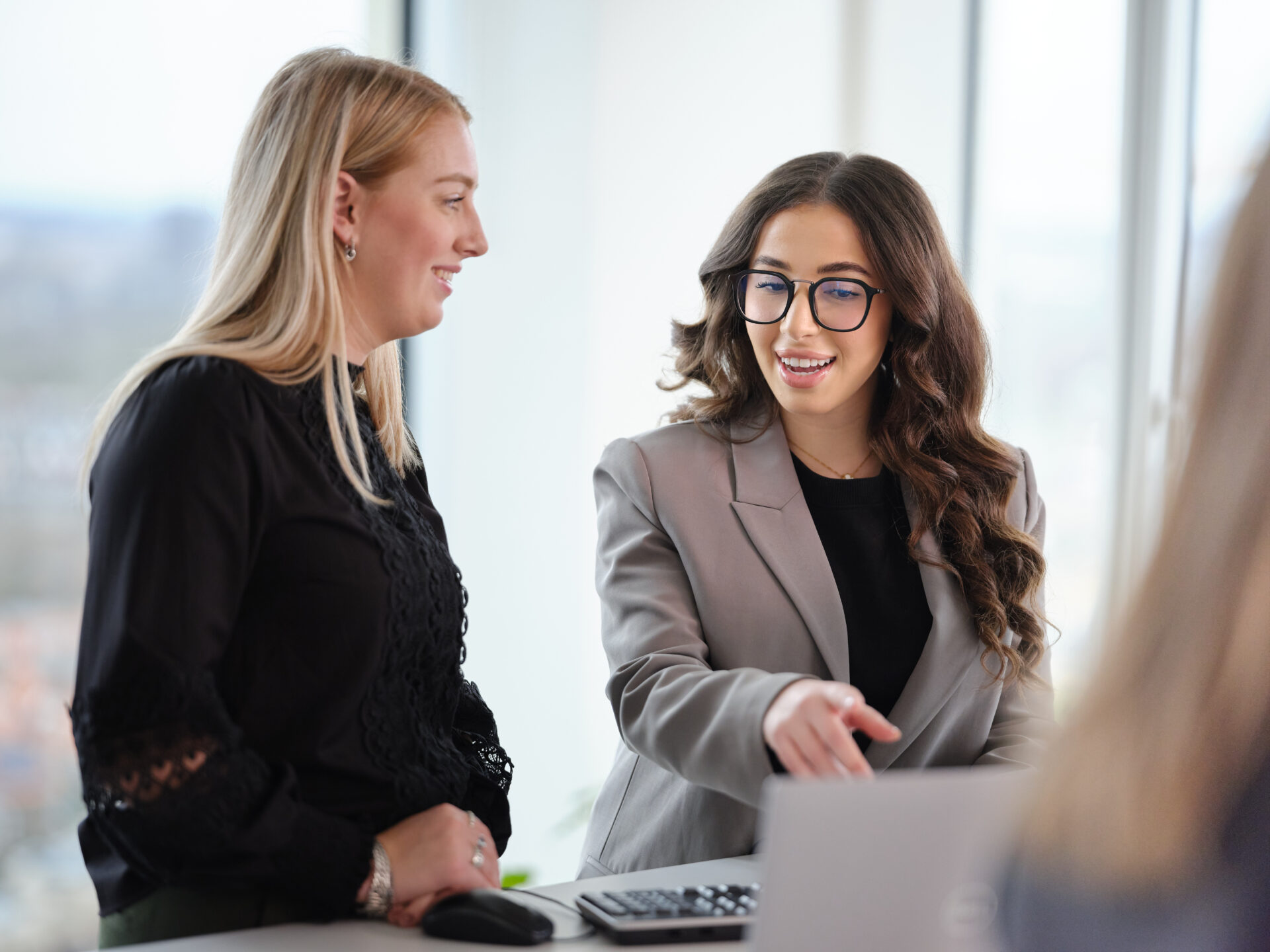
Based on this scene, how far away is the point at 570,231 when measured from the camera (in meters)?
3.26

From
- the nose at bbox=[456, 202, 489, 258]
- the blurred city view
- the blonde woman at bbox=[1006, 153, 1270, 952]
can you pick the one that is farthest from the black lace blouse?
the blurred city view

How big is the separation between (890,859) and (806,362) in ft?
3.74

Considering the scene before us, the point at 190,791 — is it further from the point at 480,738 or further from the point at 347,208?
the point at 347,208

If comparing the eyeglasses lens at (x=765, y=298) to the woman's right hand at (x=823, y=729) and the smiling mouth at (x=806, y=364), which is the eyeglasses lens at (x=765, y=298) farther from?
the woman's right hand at (x=823, y=729)

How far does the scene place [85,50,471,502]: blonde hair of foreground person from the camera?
1.44 metres

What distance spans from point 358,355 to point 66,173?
1402 mm

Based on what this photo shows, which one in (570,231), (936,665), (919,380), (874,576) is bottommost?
(936,665)

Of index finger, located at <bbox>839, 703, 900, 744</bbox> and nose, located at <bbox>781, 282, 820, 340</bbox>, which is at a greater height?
nose, located at <bbox>781, 282, 820, 340</bbox>

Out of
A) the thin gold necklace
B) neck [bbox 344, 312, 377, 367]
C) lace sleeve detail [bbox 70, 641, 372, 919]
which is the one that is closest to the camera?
lace sleeve detail [bbox 70, 641, 372, 919]

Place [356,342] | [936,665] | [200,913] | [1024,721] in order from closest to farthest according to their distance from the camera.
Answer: [200,913]
[356,342]
[936,665]
[1024,721]

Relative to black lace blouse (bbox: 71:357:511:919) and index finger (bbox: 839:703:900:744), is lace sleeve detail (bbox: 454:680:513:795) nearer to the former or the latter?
black lace blouse (bbox: 71:357:511:919)

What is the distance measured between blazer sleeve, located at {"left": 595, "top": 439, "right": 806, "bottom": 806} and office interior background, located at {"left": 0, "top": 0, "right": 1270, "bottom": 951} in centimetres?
80

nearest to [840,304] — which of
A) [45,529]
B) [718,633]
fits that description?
[718,633]

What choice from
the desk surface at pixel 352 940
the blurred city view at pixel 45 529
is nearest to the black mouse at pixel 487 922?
the desk surface at pixel 352 940
